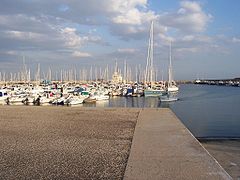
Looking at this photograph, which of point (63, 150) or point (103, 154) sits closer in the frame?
point (103, 154)

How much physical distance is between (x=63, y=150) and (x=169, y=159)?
2.35 meters

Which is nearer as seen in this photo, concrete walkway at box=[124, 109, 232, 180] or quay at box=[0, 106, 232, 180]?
concrete walkway at box=[124, 109, 232, 180]

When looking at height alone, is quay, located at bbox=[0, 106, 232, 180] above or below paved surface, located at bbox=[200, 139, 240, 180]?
above

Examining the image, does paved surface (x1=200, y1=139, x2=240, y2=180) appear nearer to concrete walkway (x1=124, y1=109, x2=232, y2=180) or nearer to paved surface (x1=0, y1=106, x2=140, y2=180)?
concrete walkway (x1=124, y1=109, x2=232, y2=180)

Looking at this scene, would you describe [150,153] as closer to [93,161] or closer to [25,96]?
[93,161]

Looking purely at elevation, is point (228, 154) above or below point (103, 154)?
below

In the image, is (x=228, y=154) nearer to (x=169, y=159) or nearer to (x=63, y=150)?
(x=169, y=159)

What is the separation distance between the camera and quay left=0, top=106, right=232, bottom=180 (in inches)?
202

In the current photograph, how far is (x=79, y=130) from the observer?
9820 mm

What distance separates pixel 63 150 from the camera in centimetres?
691

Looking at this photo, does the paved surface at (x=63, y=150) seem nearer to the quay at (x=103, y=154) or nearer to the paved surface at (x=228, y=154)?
the quay at (x=103, y=154)

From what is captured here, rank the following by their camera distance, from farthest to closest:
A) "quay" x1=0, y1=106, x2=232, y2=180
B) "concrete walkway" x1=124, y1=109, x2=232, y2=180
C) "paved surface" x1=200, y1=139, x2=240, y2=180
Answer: "paved surface" x1=200, y1=139, x2=240, y2=180
"quay" x1=0, y1=106, x2=232, y2=180
"concrete walkway" x1=124, y1=109, x2=232, y2=180

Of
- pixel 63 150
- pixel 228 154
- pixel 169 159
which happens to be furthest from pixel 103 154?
pixel 228 154

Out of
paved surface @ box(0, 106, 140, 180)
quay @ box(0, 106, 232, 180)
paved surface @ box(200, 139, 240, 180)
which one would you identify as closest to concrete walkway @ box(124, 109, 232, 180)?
quay @ box(0, 106, 232, 180)
